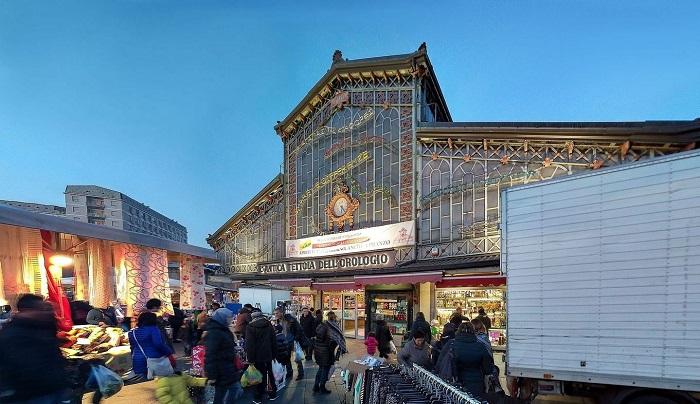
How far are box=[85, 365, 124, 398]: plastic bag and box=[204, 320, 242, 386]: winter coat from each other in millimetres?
1553

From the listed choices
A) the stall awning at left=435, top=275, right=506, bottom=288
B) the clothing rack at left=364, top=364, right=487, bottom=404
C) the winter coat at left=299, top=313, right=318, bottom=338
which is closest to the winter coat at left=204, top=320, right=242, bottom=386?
the clothing rack at left=364, top=364, right=487, bottom=404

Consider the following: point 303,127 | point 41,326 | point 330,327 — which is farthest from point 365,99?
point 41,326

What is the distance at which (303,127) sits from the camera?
19047 millimetres

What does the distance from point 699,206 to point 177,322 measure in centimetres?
1554

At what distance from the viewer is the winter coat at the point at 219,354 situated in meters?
4.93

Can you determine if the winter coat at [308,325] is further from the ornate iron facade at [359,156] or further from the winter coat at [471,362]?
the winter coat at [471,362]

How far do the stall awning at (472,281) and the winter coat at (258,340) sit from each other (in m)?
7.03

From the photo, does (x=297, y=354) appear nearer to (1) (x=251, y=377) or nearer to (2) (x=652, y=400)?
(1) (x=251, y=377)

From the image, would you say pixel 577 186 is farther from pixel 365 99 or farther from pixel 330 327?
pixel 365 99

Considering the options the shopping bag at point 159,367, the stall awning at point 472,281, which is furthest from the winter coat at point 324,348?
the stall awning at point 472,281

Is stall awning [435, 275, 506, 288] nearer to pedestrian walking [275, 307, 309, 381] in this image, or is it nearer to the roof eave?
pedestrian walking [275, 307, 309, 381]

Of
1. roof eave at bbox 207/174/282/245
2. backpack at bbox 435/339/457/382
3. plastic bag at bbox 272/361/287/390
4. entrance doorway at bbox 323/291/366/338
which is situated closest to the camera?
backpack at bbox 435/339/457/382

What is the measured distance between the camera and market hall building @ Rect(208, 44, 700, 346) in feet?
36.8

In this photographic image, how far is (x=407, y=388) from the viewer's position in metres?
4.34
